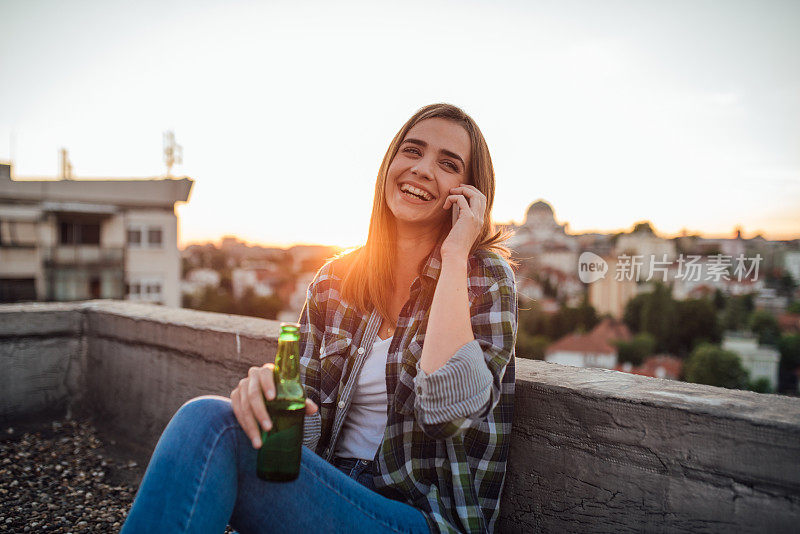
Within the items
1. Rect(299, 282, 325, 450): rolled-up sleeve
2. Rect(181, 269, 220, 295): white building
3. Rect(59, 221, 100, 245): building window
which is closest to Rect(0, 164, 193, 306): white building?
Rect(59, 221, 100, 245): building window

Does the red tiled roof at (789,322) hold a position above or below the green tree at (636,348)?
above

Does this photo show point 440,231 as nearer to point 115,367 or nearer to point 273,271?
point 115,367

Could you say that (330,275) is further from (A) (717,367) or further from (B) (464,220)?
(A) (717,367)

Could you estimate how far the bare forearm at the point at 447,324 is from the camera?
1354 millimetres

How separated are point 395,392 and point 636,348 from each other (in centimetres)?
6382

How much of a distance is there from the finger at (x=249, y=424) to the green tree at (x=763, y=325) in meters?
64.4

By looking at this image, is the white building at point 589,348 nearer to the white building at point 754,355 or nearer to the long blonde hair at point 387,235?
the white building at point 754,355

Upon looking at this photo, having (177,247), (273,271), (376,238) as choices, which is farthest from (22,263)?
(273,271)

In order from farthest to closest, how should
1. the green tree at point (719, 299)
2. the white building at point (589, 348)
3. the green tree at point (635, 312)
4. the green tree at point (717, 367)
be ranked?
the green tree at point (635, 312), the white building at point (589, 348), the green tree at point (719, 299), the green tree at point (717, 367)

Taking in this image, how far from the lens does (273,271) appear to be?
56.1m

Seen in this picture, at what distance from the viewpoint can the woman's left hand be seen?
60.3 inches

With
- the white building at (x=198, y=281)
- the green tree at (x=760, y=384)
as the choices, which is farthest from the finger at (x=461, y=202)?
the green tree at (x=760, y=384)

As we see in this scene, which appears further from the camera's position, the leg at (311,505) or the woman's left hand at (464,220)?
the woman's left hand at (464,220)

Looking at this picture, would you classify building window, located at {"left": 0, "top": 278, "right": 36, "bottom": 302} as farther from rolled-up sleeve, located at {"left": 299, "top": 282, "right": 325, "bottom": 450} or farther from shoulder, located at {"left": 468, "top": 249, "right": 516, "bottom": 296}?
shoulder, located at {"left": 468, "top": 249, "right": 516, "bottom": 296}
